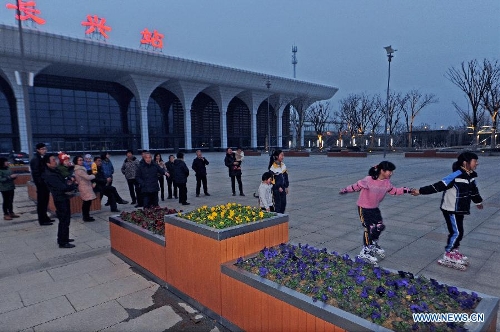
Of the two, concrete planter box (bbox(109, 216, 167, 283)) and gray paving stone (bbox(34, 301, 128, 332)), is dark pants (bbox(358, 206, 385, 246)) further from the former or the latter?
gray paving stone (bbox(34, 301, 128, 332))

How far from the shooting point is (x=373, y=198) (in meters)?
4.80

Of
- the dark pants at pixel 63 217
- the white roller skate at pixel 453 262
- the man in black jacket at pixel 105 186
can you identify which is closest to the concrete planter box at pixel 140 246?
the dark pants at pixel 63 217

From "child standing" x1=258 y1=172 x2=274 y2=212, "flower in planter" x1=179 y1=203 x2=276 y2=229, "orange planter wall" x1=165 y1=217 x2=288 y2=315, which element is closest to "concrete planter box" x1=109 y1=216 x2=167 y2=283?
"orange planter wall" x1=165 y1=217 x2=288 y2=315

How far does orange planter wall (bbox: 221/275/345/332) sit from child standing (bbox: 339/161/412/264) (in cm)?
249

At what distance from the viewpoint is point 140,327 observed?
10.9 feet

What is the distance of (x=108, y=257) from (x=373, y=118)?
51.8 meters

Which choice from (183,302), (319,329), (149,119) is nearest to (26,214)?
(183,302)

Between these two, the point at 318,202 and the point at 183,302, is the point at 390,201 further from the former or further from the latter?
the point at 183,302

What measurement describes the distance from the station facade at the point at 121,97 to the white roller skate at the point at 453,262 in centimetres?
3729

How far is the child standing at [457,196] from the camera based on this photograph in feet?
14.7

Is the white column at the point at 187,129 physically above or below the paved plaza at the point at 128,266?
above

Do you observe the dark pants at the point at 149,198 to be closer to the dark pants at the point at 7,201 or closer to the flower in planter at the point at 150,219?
the flower in planter at the point at 150,219

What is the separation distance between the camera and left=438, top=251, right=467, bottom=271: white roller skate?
4.51m

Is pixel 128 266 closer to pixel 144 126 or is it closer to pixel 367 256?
pixel 367 256
